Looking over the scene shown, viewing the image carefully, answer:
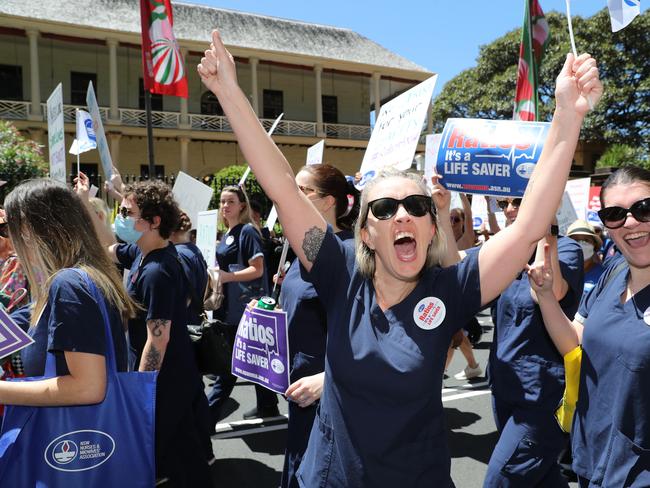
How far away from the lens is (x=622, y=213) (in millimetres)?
2082

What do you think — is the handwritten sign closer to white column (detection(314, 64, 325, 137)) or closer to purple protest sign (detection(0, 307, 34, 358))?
purple protest sign (detection(0, 307, 34, 358))

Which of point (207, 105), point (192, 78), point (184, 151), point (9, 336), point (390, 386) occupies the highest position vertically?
point (192, 78)

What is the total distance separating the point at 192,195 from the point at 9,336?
3905 millimetres

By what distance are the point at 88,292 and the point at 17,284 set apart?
42.4 inches

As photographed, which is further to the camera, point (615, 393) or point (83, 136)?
point (83, 136)

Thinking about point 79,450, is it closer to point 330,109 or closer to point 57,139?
point 57,139

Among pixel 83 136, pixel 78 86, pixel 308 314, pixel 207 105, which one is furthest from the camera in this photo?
pixel 207 105

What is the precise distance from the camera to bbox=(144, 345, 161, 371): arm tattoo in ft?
10.4

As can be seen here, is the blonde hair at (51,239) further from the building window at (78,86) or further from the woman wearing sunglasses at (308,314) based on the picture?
the building window at (78,86)

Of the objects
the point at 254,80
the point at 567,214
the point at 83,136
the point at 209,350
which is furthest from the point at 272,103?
the point at 209,350

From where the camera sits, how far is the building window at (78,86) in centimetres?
2605

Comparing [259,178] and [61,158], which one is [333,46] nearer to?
[61,158]

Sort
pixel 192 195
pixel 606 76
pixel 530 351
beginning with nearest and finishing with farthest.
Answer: pixel 530 351 → pixel 192 195 → pixel 606 76

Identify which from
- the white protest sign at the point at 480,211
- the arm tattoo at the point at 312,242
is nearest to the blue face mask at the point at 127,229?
the arm tattoo at the point at 312,242
